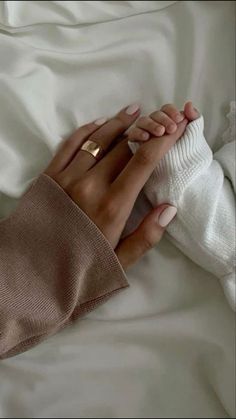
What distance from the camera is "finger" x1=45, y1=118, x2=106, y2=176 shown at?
934mm

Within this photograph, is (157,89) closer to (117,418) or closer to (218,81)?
(218,81)

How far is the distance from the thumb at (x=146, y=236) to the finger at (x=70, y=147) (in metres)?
0.14

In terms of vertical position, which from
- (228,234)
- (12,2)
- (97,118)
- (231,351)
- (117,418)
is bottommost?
(117,418)

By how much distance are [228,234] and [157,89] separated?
0.25 meters

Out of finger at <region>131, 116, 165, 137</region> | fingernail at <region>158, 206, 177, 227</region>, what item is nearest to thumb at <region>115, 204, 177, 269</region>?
fingernail at <region>158, 206, 177, 227</region>

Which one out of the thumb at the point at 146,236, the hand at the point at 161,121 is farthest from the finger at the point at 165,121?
the thumb at the point at 146,236

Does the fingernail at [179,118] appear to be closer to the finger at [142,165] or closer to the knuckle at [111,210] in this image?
the finger at [142,165]

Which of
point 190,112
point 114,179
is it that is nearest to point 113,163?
point 114,179

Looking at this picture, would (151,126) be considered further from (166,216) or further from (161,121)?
(166,216)

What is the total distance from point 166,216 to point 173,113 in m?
0.15

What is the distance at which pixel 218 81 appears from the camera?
3.24 ft

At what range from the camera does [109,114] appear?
973 millimetres

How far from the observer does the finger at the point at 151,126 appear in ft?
2.93

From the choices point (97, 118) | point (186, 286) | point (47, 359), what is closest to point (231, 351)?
point (186, 286)
